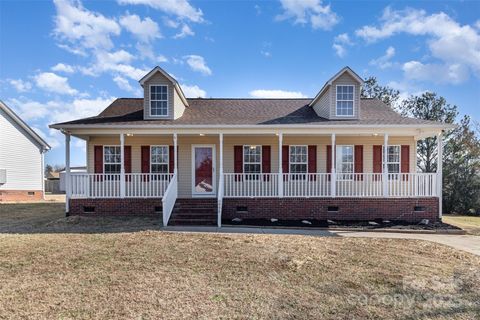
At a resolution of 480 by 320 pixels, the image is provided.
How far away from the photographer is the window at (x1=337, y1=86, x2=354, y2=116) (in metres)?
12.8

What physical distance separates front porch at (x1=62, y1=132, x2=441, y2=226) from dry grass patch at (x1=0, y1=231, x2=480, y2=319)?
3708 mm

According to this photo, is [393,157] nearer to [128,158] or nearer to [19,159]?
[128,158]

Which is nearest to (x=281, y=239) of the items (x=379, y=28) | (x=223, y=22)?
(x=223, y=22)

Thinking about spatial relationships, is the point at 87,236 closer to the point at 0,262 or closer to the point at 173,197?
the point at 0,262

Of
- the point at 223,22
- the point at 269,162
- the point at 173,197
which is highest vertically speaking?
the point at 223,22

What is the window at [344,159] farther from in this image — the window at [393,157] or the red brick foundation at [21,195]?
the red brick foundation at [21,195]

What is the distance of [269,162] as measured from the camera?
43.4 ft

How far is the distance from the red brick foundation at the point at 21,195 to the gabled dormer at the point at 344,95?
826 inches

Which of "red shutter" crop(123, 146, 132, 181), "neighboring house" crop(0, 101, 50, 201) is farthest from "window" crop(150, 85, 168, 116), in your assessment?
"neighboring house" crop(0, 101, 50, 201)

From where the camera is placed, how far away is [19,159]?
21.7 metres

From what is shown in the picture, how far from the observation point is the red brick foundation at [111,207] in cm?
1146

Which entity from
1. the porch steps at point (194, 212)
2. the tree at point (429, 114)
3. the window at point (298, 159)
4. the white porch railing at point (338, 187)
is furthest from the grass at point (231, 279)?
the tree at point (429, 114)

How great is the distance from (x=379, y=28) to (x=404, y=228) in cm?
1101

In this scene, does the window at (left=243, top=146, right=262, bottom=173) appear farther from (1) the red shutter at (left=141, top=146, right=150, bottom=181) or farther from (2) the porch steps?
(1) the red shutter at (left=141, top=146, right=150, bottom=181)
